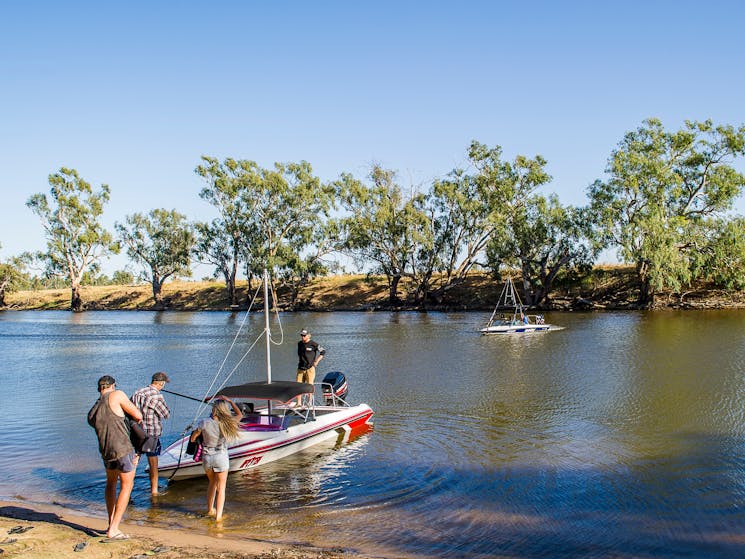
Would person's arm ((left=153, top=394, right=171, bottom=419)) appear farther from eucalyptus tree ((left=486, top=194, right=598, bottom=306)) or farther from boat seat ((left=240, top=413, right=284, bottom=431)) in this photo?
eucalyptus tree ((left=486, top=194, right=598, bottom=306))

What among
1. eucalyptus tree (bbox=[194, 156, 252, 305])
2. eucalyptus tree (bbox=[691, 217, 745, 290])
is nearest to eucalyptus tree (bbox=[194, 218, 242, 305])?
eucalyptus tree (bbox=[194, 156, 252, 305])

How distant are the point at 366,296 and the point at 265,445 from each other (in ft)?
220

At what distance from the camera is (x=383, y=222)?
67.4 m

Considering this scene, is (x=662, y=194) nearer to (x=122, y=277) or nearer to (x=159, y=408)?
(x=159, y=408)

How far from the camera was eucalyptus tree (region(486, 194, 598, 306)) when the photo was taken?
61.8 m

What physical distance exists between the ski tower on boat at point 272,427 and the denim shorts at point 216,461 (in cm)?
75

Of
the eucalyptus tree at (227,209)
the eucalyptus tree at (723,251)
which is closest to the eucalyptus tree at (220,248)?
the eucalyptus tree at (227,209)

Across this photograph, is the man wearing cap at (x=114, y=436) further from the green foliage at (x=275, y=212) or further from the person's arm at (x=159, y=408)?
the green foliage at (x=275, y=212)

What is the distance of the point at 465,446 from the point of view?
14.2 metres

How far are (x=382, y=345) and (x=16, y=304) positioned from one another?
8417cm

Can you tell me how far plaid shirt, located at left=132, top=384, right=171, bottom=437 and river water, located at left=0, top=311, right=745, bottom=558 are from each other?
1416 millimetres

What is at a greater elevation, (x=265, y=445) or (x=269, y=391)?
(x=269, y=391)

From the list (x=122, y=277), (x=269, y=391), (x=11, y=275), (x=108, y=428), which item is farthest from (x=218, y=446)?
(x=122, y=277)

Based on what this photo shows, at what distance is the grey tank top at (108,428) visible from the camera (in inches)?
336
